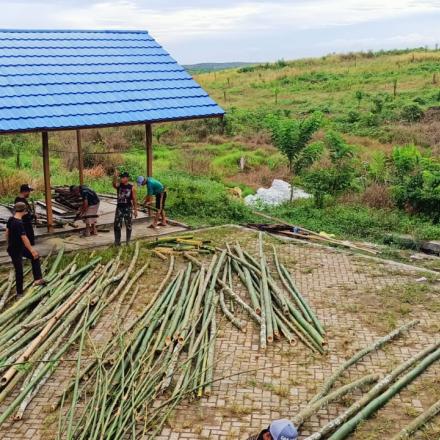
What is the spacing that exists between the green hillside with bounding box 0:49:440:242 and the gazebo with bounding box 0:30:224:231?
2.53m

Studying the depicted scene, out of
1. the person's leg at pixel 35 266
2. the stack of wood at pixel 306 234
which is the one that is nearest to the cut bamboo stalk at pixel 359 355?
the stack of wood at pixel 306 234

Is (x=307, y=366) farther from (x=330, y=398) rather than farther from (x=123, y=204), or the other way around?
(x=123, y=204)

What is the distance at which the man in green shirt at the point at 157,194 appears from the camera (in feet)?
36.7

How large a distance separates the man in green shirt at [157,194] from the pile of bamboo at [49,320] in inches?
79.3

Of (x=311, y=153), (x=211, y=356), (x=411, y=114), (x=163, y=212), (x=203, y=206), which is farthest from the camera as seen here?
(x=411, y=114)

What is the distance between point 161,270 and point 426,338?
157 inches

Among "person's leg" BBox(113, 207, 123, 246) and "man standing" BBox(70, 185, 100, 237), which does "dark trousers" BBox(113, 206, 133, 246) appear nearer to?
"person's leg" BBox(113, 207, 123, 246)

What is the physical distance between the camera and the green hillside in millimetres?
13156

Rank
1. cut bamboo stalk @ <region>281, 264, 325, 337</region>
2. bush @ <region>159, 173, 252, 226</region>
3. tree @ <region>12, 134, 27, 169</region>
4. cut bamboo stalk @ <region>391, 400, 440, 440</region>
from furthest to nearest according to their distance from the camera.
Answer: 1. tree @ <region>12, 134, 27, 169</region>
2. bush @ <region>159, 173, 252, 226</region>
3. cut bamboo stalk @ <region>281, 264, 325, 337</region>
4. cut bamboo stalk @ <region>391, 400, 440, 440</region>

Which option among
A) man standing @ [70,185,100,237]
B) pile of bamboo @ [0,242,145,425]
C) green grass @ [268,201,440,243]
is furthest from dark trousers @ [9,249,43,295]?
green grass @ [268,201,440,243]

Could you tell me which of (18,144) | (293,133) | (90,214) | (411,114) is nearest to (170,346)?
(90,214)

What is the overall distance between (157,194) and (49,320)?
178 inches

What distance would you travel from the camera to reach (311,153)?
14.9 m

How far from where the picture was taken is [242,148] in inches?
897
